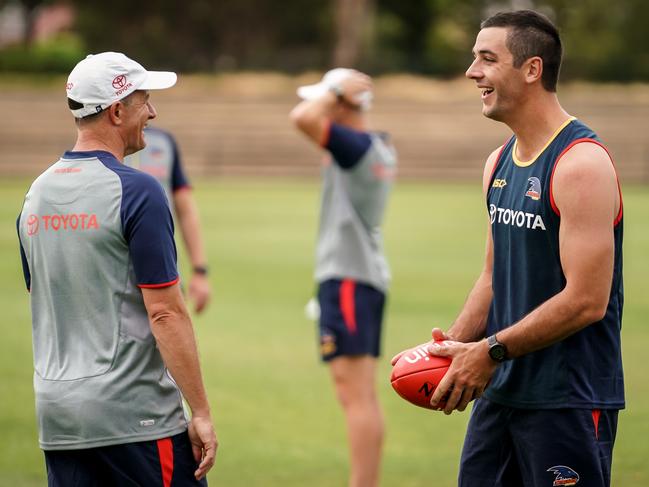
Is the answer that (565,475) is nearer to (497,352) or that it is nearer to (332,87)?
(497,352)

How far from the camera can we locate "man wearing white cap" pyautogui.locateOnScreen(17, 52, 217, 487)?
4.20 m

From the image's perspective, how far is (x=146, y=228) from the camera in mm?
4145

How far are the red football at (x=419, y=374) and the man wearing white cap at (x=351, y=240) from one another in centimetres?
247

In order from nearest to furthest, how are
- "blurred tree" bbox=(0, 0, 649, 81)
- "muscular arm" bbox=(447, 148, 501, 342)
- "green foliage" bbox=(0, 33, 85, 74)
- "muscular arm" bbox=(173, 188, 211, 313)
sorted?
"muscular arm" bbox=(447, 148, 501, 342) → "muscular arm" bbox=(173, 188, 211, 313) → "green foliage" bbox=(0, 33, 85, 74) → "blurred tree" bbox=(0, 0, 649, 81)

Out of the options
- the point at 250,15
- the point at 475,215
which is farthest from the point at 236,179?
the point at 250,15

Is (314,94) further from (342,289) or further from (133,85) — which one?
(133,85)

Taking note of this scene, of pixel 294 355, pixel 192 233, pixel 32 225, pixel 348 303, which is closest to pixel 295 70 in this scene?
pixel 294 355

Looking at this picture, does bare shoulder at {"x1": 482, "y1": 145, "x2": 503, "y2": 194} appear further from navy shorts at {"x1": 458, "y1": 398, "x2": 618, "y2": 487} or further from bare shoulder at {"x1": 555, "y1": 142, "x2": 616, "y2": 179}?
navy shorts at {"x1": 458, "y1": 398, "x2": 618, "y2": 487}

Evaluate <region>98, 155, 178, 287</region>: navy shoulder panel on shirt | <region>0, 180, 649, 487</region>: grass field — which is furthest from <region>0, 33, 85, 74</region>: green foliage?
<region>98, 155, 178, 287</region>: navy shoulder panel on shirt

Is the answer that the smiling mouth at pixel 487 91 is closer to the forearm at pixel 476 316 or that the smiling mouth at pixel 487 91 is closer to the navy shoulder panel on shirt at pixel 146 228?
the forearm at pixel 476 316

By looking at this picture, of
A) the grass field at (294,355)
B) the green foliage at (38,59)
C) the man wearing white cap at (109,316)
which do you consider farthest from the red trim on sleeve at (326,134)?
the green foliage at (38,59)

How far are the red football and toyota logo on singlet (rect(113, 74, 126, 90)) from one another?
5.41 feet

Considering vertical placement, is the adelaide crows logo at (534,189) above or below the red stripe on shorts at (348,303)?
above

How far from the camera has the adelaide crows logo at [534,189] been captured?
4324 mm
